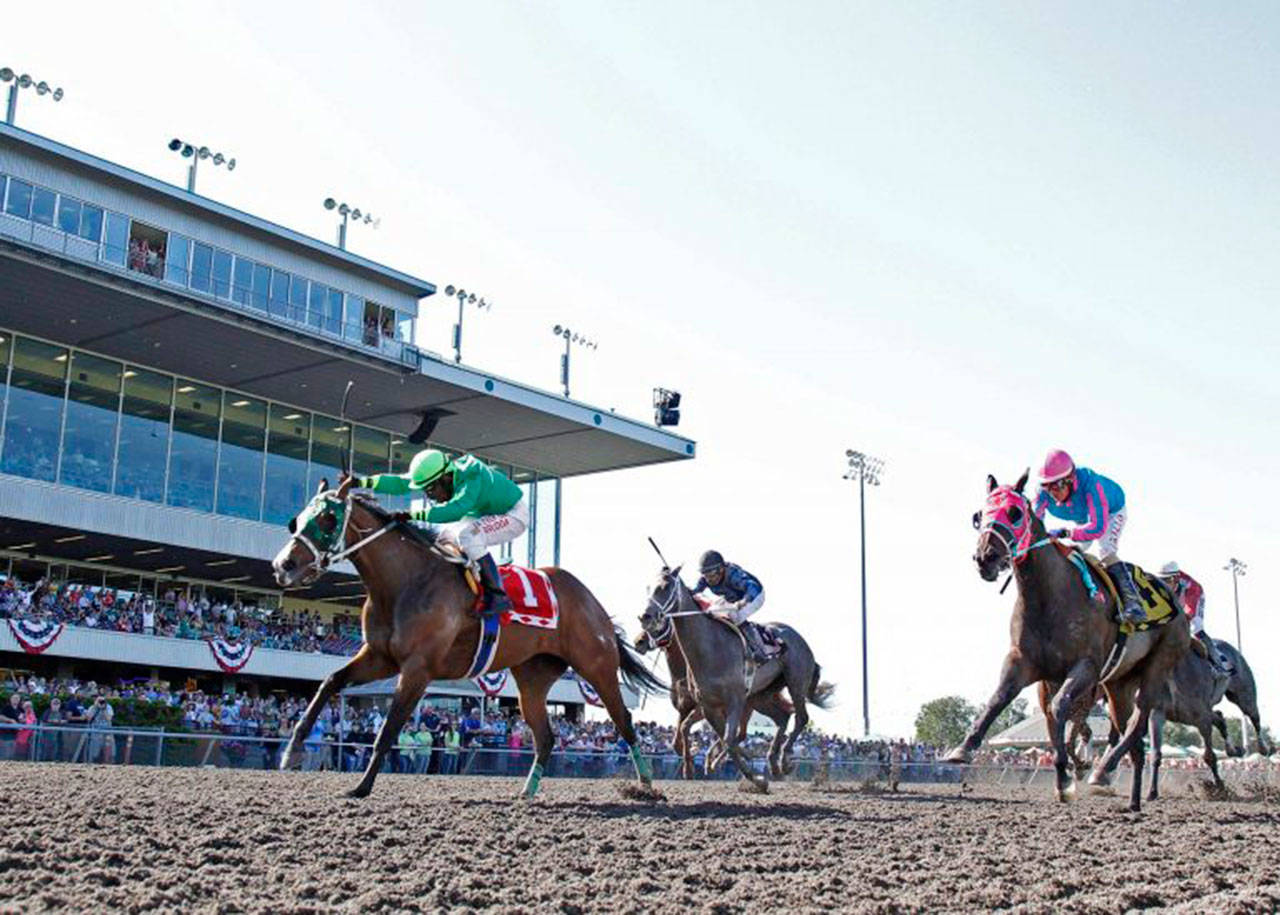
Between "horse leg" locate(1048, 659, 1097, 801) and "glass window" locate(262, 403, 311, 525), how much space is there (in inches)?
1410

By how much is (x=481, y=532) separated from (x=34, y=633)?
25673 millimetres

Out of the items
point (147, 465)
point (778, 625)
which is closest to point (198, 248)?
point (147, 465)

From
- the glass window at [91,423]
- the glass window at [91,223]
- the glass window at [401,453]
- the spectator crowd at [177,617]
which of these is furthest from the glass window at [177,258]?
the glass window at [401,453]

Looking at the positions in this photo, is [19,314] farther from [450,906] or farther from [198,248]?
[450,906]

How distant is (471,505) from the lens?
11.2 m

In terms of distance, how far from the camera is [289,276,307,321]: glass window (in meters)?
43.1

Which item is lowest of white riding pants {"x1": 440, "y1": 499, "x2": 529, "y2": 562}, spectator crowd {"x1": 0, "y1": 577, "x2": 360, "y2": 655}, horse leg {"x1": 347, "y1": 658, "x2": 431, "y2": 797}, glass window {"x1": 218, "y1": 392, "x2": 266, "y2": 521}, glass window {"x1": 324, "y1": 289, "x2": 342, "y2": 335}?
horse leg {"x1": 347, "y1": 658, "x2": 431, "y2": 797}

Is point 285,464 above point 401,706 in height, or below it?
above

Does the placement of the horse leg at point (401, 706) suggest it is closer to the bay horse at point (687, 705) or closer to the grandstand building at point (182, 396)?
the bay horse at point (687, 705)

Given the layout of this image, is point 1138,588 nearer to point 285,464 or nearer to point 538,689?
point 538,689

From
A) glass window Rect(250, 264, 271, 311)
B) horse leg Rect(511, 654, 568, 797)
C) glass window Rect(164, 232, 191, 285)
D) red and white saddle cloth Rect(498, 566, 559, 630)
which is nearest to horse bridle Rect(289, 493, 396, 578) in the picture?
red and white saddle cloth Rect(498, 566, 559, 630)

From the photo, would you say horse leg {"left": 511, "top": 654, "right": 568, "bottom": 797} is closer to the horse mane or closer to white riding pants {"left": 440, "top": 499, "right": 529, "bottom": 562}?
white riding pants {"left": 440, "top": 499, "right": 529, "bottom": 562}

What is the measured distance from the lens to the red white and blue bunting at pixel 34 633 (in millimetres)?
32344

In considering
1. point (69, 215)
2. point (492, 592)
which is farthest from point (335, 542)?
point (69, 215)
